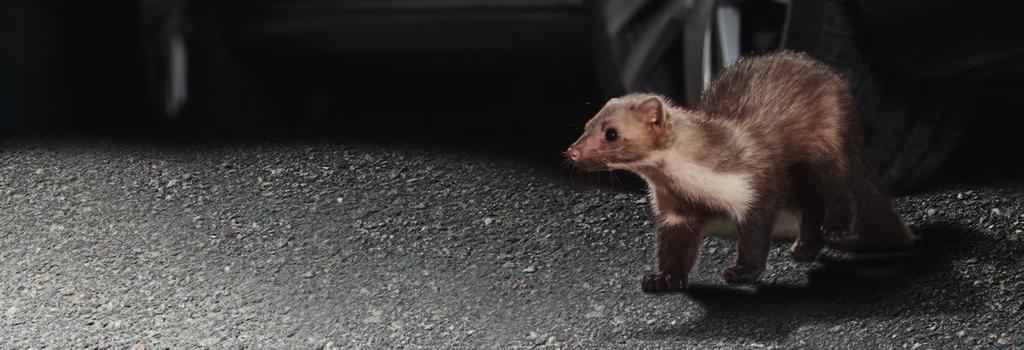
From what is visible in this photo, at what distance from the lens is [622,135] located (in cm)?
196

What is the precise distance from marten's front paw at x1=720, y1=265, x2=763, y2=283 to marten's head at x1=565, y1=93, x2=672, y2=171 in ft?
0.98

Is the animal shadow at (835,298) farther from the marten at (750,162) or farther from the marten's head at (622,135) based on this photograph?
the marten's head at (622,135)

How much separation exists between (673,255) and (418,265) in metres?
0.59

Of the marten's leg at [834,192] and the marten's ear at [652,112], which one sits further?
the marten's leg at [834,192]

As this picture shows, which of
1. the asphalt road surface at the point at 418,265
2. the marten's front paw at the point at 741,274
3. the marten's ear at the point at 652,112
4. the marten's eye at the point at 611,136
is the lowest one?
the asphalt road surface at the point at 418,265

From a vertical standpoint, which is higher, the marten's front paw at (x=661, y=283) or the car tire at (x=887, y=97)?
the car tire at (x=887, y=97)

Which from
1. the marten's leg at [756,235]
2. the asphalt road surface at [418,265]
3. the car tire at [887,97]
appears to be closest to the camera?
the marten's leg at [756,235]

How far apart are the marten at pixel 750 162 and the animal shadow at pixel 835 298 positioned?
0.05 metres

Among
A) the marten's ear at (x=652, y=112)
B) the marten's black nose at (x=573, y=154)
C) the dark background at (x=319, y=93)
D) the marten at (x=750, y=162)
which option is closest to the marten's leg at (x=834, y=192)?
the marten at (x=750, y=162)

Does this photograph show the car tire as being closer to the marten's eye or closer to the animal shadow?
the animal shadow

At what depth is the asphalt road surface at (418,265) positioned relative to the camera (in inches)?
90.7

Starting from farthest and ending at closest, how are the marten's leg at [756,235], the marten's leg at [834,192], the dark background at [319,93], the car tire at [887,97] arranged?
the dark background at [319,93]
the car tire at [887,97]
the marten's leg at [834,192]
the marten's leg at [756,235]

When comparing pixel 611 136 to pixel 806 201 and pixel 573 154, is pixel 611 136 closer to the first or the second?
pixel 573 154

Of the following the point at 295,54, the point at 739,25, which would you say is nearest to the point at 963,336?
the point at 739,25
